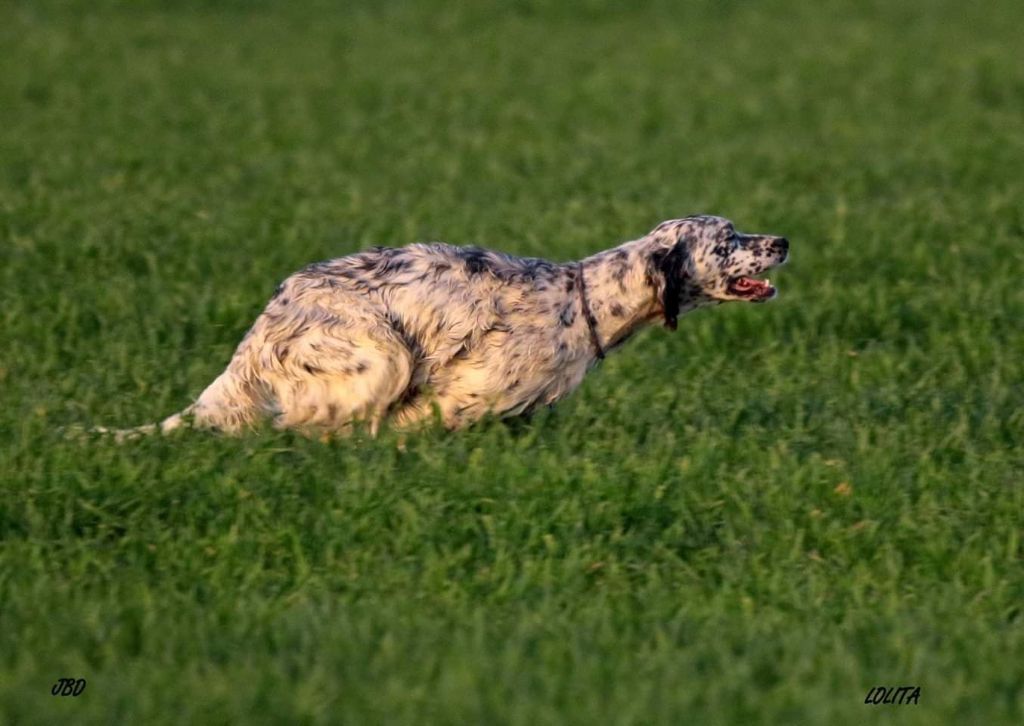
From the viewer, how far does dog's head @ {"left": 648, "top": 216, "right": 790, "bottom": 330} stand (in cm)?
717

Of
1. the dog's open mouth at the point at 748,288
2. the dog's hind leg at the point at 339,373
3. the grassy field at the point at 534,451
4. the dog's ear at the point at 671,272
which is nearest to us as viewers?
the grassy field at the point at 534,451

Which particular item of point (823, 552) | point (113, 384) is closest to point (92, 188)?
point (113, 384)

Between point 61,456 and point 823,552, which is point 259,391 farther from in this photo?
point 823,552

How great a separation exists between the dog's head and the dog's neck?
5cm

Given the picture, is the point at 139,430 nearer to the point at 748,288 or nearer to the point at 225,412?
the point at 225,412

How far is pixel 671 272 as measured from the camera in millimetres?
7141

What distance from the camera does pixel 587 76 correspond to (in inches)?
727

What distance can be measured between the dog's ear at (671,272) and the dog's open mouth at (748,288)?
220 millimetres

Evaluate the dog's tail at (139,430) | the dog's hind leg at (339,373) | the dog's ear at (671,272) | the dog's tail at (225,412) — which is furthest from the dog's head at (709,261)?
the dog's tail at (139,430)

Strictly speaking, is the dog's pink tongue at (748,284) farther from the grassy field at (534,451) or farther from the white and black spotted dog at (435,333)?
the grassy field at (534,451)

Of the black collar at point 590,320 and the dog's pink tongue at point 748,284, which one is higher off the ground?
the dog's pink tongue at point 748,284

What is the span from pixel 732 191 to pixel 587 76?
5812mm

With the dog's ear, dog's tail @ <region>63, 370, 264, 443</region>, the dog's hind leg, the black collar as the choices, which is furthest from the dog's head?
dog's tail @ <region>63, 370, 264, 443</region>

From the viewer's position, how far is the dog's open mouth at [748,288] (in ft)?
23.8
